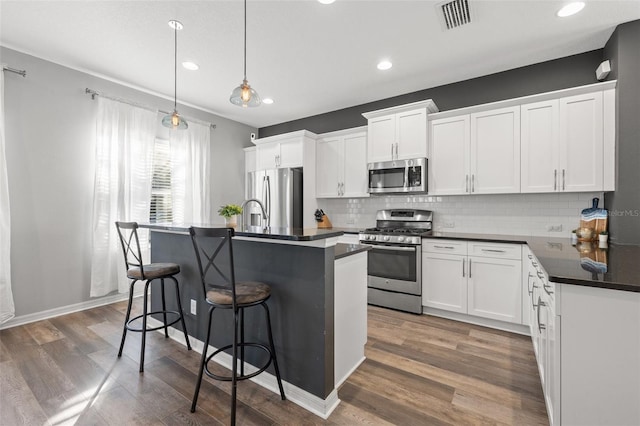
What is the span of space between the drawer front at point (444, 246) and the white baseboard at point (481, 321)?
0.70 metres

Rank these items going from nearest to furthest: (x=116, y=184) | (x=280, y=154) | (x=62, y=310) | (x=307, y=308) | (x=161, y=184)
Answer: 1. (x=307, y=308)
2. (x=62, y=310)
3. (x=116, y=184)
4. (x=161, y=184)
5. (x=280, y=154)

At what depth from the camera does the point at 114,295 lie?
3.73 m

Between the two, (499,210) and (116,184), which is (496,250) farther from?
(116,184)

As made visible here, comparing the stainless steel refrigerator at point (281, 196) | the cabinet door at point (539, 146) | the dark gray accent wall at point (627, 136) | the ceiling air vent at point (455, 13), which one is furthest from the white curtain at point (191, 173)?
the dark gray accent wall at point (627, 136)

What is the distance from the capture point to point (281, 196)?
4.57 meters

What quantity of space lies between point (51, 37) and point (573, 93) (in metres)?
5.21

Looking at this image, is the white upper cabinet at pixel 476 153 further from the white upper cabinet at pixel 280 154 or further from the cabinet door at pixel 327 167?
the white upper cabinet at pixel 280 154

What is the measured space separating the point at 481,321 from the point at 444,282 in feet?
1.74

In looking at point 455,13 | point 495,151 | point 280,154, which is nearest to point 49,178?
point 280,154

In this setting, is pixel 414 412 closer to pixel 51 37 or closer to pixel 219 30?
pixel 219 30

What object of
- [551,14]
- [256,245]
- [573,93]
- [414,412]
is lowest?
[414,412]

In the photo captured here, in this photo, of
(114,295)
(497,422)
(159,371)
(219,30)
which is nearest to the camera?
(497,422)

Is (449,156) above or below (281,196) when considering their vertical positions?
above

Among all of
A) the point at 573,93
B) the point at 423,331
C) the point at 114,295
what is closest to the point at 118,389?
the point at 114,295
